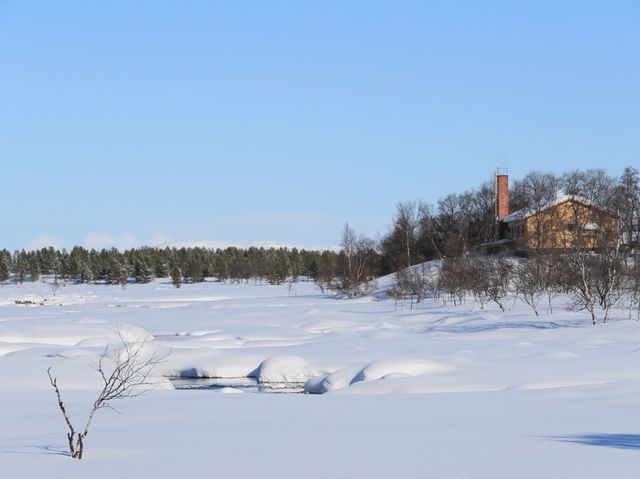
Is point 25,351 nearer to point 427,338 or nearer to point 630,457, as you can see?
point 427,338

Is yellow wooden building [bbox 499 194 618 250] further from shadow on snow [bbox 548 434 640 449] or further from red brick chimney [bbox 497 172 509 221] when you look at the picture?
shadow on snow [bbox 548 434 640 449]

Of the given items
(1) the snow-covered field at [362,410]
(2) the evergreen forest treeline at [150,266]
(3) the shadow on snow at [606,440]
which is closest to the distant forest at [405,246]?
(2) the evergreen forest treeline at [150,266]

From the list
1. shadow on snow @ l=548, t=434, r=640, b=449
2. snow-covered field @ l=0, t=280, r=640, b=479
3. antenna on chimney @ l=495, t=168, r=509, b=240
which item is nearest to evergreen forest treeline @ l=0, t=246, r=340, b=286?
antenna on chimney @ l=495, t=168, r=509, b=240

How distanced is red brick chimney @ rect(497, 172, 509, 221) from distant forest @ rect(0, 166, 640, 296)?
103 inches

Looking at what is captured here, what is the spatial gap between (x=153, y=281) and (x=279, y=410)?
4305 inches

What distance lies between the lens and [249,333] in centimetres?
3897

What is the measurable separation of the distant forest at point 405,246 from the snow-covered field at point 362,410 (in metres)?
24.0

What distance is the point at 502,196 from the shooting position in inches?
3009

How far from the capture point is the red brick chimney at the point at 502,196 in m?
75.9

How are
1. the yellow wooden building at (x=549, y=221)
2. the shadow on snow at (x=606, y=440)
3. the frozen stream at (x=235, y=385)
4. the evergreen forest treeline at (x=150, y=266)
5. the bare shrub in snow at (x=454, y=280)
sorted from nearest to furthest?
the shadow on snow at (x=606, y=440) → the frozen stream at (x=235, y=385) → the bare shrub in snow at (x=454, y=280) → the yellow wooden building at (x=549, y=221) → the evergreen forest treeline at (x=150, y=266)

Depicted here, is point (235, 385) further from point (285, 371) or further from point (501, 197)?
point (501, 197)

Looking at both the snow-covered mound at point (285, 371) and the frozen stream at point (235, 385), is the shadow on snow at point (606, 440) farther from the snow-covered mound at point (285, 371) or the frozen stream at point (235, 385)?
the snow-covered mound at point (285, 371)

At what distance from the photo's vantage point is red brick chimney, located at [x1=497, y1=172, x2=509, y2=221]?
75.9 metres

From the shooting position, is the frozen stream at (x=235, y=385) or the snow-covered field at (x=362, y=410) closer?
the snow-covered field at (x=362, y=410)
